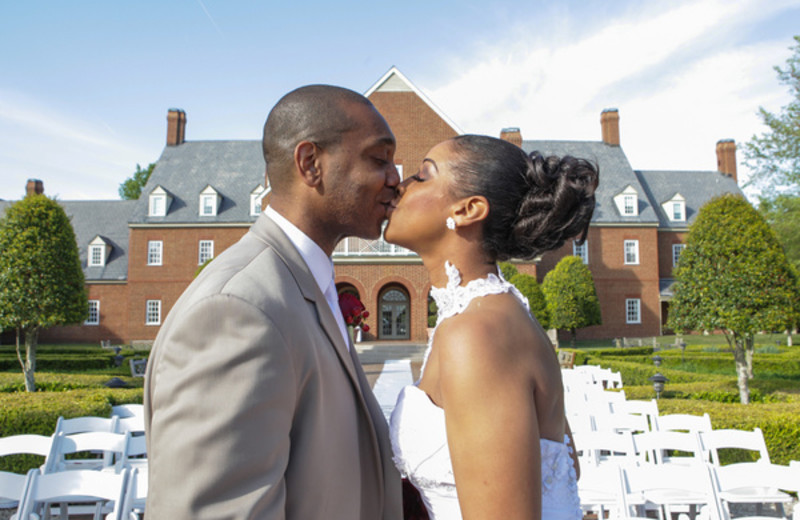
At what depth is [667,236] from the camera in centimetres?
4012

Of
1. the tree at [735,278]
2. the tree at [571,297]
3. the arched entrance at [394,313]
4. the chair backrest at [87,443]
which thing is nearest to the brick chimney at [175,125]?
the arched entrance at [394,313]

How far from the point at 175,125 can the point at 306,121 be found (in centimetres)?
4299

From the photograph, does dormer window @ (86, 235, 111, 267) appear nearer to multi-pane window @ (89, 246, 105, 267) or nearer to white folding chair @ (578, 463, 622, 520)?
multi-pane window @ (89, 246, 105, 267)

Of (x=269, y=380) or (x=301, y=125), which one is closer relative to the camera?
(x=269, y=380)

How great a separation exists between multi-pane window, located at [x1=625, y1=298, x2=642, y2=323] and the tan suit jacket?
129 feet

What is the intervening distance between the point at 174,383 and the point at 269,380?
21 centimetres

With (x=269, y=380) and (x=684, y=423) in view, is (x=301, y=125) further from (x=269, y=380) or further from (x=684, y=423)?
(x=684, y=423)

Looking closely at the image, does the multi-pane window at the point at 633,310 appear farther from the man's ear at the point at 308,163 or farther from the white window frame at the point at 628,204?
the man's ear at the point at 308,163

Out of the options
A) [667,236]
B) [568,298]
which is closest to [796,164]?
[667,236]

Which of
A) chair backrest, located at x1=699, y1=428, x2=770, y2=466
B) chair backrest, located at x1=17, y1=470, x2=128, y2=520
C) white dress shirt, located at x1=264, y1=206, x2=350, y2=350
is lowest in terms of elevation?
chair backrest, located at x1=699, y1=428, x2=770, y2=466

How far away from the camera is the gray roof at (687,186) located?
134 ft

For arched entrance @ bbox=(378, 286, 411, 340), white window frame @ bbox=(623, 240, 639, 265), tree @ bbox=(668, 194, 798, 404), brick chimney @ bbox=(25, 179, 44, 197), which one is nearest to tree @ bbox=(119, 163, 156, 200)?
brick chimney @ bbox=(25, 179, 44, 197)

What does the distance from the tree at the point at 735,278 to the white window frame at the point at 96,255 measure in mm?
35623

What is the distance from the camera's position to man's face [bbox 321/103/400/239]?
1.87m
